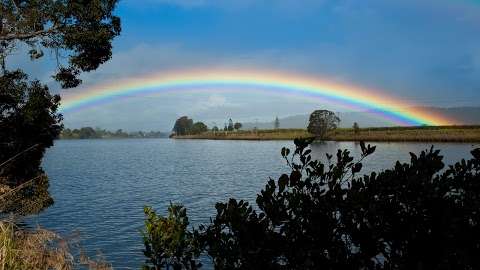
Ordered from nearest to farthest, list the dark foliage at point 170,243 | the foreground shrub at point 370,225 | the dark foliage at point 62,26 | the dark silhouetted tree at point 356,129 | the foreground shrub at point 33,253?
the foreground shrub at point 370,225 → the dark foliage at point 170,243 → the foreground shrub at point 33,253 → the dark foliage at point 62,26 → the dark silhouetted tree at point 356,129

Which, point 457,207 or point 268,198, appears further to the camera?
point 268,198

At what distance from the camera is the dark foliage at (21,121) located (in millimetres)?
19125

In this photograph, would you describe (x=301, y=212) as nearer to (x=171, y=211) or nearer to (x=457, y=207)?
(x=457, y=207)

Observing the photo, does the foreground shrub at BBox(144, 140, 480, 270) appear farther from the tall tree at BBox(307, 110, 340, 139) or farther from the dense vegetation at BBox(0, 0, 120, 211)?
the tall tree at BBox(307, 110, 340, 139)

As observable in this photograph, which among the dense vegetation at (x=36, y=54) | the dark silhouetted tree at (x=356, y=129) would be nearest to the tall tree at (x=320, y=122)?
the dark silhouetted tree at (x=356, y=129)

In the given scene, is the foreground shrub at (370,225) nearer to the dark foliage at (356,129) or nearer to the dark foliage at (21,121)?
the dark foliage at (21,121)

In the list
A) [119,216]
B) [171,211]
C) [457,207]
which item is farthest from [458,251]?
[119,216]

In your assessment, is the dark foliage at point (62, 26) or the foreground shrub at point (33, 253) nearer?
the foreground shrub at point (33, 253)

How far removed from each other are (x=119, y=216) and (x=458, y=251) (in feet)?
84.6

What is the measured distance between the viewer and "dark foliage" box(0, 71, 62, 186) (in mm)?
19125

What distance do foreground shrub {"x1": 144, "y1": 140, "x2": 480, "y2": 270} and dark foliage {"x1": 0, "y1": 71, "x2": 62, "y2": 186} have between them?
16.8 meters

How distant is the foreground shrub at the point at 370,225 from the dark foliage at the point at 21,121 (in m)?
16.8

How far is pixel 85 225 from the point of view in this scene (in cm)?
2502

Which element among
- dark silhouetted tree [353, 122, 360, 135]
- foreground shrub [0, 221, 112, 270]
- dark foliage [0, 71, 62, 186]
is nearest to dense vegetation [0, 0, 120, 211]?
dark foliage [0, 71, 62, 186]
